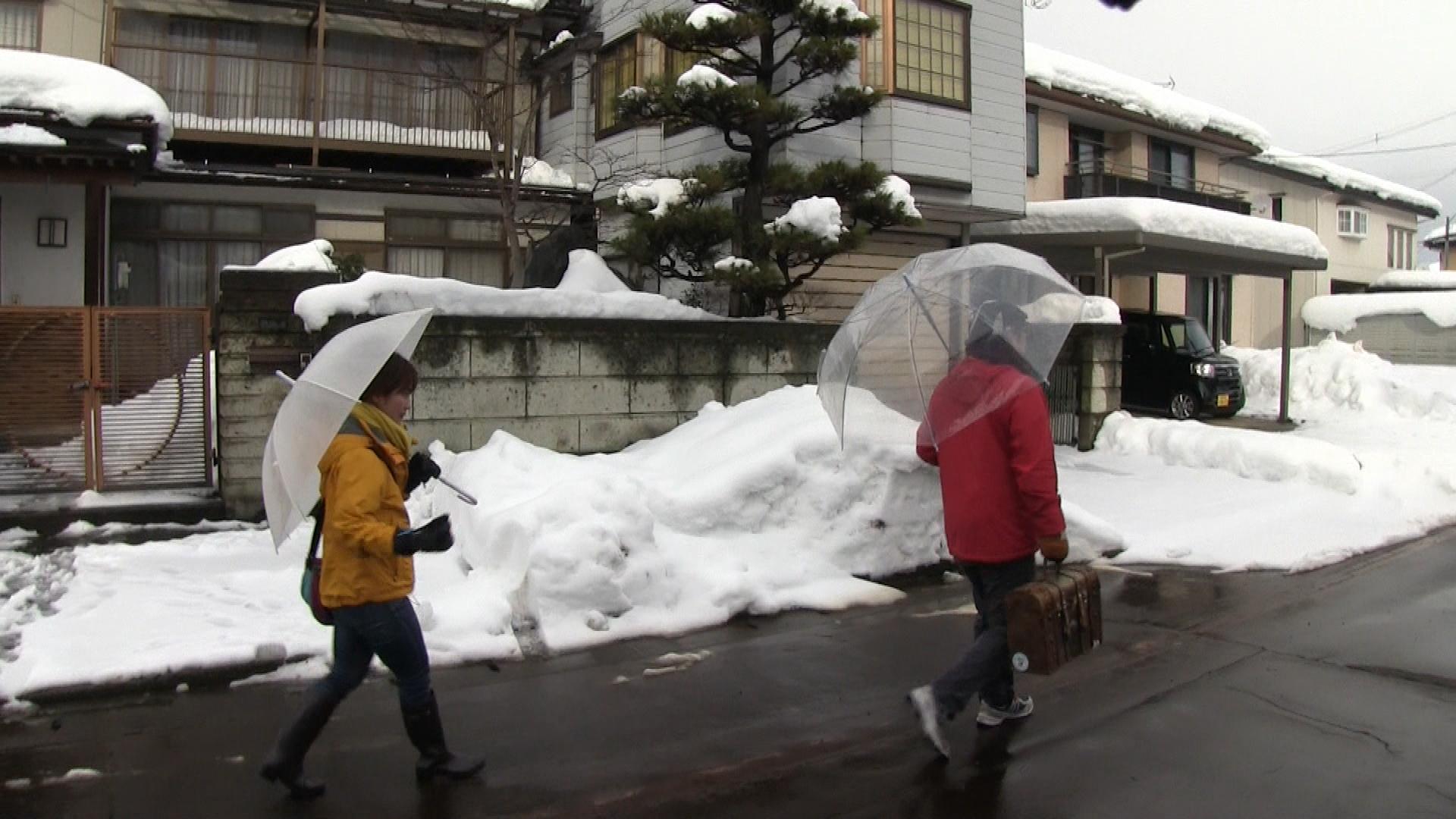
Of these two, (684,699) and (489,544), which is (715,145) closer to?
(489,544)

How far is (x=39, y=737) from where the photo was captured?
4367 mm

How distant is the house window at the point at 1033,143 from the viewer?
1909 centimetres

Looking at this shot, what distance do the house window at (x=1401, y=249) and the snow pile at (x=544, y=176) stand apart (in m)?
28.0

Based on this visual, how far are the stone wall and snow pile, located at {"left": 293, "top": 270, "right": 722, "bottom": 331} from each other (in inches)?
5.8

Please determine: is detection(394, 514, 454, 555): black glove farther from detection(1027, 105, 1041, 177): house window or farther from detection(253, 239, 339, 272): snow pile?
detection(1027, 105, 1041, 177): house window

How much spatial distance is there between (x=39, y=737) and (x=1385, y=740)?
224 inches

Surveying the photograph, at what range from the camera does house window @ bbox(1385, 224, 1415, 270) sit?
32.8 meters

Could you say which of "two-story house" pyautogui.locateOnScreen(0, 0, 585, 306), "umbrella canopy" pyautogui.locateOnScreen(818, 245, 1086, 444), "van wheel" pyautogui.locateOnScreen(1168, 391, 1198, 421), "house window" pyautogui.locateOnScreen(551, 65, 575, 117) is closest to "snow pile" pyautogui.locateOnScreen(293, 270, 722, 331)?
"umbrella canopy" pyautogui.locateOnScreen(818, 245, 1086, 444)

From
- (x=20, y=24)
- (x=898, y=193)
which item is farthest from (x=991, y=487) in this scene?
(x=20, y=24)

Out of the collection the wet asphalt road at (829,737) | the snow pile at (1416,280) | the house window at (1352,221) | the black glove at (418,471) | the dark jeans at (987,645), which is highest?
the house window at (1352,221)

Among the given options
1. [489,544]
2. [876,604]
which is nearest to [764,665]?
[876,604]

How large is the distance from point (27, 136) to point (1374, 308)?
28.1 meters

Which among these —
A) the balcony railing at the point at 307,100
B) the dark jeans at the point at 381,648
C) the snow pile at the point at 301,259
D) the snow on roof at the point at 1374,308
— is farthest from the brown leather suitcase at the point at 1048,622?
the snow on roof at the point at 1374,308

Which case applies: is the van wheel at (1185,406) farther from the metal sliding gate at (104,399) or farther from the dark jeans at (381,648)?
the dark jeans at (381,648)
